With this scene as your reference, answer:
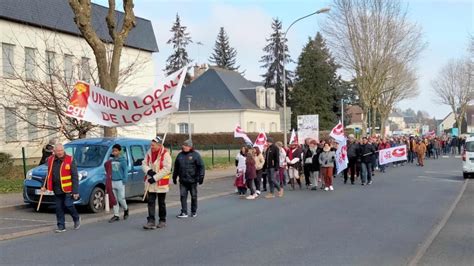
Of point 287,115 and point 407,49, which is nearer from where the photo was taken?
point 287,115

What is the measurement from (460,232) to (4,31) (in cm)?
2735

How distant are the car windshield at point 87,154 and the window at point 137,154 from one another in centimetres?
93

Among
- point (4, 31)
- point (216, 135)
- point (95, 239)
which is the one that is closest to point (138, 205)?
point (95, 239)

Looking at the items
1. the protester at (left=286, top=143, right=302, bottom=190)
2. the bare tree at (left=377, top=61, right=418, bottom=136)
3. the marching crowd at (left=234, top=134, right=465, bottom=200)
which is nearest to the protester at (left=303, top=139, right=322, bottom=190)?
the marching crowd at (left=234, top=134, right=465, bottom=200)

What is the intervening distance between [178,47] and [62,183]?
83601mm

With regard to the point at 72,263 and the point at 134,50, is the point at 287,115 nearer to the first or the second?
the point at 134,50

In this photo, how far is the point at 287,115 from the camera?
30797 mm

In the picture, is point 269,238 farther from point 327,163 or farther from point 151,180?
point 327,163

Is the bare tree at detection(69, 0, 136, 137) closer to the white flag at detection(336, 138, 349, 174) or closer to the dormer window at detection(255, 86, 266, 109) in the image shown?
the white flag at detection(336, 138, 349, 174)

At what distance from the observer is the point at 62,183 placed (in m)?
10.3

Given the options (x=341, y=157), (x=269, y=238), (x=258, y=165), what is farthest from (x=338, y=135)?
(x=269, y=238)

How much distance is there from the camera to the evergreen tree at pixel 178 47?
90.9 meters

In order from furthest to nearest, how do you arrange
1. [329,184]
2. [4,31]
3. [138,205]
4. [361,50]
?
[361,50], [4,31], [329,184], [138,205]

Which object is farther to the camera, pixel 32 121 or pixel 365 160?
pixel 32 121
